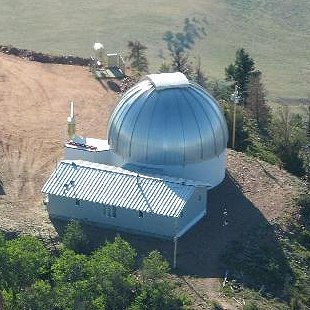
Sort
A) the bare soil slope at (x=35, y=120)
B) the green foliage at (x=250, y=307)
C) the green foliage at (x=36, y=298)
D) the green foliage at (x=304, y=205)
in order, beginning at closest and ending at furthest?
1. the green foliage at (x=36, y=298)
2. the green foliage at (x=250, y=307)
3. the green foliage at (x=304, y=205)
4. the bare soil slope at (x=35, y=120)

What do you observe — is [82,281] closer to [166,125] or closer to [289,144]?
[166,125]

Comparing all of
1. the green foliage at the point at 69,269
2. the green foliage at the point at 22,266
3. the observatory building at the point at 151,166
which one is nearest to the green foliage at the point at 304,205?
the observatory building at the point at 151,166

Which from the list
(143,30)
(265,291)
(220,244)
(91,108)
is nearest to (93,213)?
(220,244)

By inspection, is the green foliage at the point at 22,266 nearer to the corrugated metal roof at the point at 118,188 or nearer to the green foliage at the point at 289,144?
the corrugated metal roof at the point at 118,188

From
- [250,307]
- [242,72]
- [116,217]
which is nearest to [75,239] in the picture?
[116,217]

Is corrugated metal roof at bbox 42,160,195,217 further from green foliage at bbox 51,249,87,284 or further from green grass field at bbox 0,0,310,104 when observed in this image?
green grass field at bbox 0,0,310,104

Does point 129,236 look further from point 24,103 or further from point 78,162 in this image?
point 24,103
